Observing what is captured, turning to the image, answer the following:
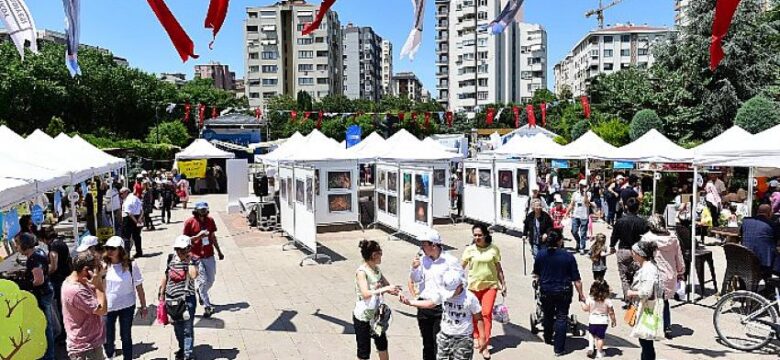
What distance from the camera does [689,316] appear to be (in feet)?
28.1

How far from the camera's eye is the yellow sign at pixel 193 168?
3108cm

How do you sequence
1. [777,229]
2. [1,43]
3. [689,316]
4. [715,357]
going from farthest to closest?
[1,43] < [689,316] < [777,229] < [715,357]

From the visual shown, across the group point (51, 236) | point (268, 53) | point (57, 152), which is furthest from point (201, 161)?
point (268, 53)

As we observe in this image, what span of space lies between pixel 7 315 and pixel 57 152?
8.60m

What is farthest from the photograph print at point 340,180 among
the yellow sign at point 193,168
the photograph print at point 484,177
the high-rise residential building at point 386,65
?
the high-rise residential building at point 386,65

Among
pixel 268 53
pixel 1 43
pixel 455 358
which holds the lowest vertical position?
pixel 455 358

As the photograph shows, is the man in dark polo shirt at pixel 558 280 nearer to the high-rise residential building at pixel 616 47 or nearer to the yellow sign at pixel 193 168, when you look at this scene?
the yellow sign at pixel 193 168

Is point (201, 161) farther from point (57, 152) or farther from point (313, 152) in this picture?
point (57, 152)

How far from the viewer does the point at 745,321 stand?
23.3 feet

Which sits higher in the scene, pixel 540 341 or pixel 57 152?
pixel 57 152

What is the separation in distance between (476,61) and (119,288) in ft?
340

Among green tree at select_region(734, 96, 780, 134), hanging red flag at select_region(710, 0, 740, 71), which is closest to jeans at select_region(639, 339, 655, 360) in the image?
hanging red flag at select_region(710, 0, 740, 71)

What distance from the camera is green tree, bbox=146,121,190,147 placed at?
4775 cm

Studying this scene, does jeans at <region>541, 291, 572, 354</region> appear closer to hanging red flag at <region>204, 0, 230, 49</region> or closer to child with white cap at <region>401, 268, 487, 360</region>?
child with white cap at <region>401, 268, 487, 360</region>
